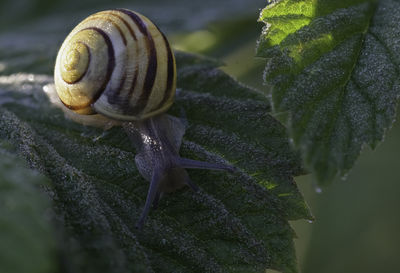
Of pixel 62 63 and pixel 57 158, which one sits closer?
pixel 57 158

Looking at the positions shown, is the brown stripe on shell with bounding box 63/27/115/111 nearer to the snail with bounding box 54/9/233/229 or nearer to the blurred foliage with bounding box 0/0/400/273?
the snail with bounding box 54/9/233/229

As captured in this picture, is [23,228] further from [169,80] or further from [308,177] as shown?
[308,177]

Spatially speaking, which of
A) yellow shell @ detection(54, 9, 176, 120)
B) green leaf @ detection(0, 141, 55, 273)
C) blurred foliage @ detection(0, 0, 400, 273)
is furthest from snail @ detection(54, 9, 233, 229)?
blurred foliage @ detection(0, 0, 400, 273)

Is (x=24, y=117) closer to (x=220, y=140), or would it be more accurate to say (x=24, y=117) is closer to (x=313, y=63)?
(x=220, y=140)

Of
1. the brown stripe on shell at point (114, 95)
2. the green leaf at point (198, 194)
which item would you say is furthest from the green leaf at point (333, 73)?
the brown stripe on shell at point (114, 95)

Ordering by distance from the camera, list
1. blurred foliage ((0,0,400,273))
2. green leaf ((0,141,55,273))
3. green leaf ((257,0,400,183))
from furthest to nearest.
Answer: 1. blurred foliage ((0,0,400,273))
2. green leaf ((257,0,400,183))
3. green leaf ((0,141,55,273))

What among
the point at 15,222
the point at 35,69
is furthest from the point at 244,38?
the point at 15,222

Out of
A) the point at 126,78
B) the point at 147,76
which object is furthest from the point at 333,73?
the point at 126,78

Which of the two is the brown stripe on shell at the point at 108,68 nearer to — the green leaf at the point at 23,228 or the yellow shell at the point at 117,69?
the yellow shell at the point at 117,69
